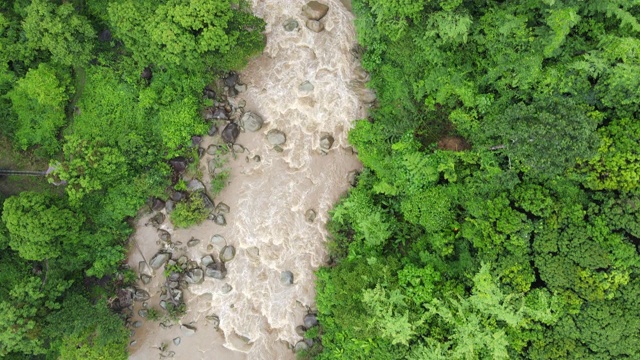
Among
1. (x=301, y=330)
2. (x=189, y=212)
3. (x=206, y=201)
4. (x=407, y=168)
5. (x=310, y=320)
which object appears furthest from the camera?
(x=206, y=201)

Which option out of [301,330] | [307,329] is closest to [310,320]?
[307,329]

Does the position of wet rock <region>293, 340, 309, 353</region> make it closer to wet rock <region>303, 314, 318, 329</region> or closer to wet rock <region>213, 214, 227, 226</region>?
wet rock <region>303, 314, 318, 329</region>

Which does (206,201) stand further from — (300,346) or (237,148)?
(300,346)

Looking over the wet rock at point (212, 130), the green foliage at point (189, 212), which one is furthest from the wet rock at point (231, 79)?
the green foliage at point (189, 212)

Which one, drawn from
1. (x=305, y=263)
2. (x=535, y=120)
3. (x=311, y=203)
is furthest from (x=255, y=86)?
(x=535, y=120)

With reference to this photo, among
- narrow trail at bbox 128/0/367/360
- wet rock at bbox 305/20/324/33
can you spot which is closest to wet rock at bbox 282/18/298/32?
narrow trail at bbox 128/0/367/360
